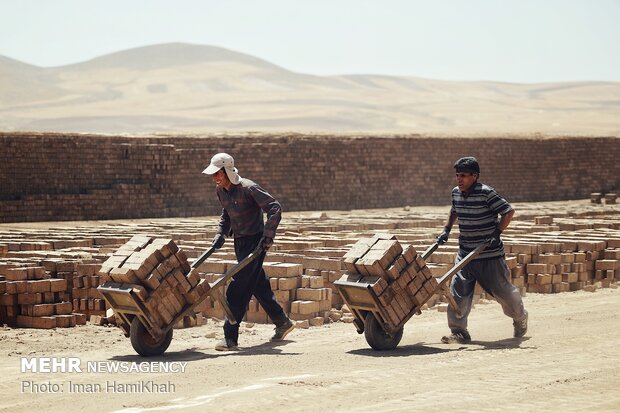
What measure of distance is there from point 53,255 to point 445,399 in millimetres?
7118

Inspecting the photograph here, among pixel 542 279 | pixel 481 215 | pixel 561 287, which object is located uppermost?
pixel 481 215

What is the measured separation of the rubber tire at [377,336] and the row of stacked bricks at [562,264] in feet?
13.0

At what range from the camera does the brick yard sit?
6.13 m

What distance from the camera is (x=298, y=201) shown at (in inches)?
1128

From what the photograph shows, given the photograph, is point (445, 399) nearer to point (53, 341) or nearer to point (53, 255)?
point (53, 341)

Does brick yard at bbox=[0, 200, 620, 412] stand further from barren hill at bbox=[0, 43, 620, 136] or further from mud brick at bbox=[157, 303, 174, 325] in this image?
barren hill at bbox=[0, 43, 620, 136]

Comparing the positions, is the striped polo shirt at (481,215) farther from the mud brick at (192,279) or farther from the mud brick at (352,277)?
the mud brick at (192,279)

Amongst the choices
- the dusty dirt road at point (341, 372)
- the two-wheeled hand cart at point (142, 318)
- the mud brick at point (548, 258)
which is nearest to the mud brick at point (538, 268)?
the mud brick at point (548, 258)

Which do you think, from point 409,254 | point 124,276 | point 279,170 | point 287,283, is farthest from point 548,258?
point 279,170

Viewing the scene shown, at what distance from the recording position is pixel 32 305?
9.54 meters

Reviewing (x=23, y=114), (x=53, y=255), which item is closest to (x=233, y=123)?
(x=23, y=114)

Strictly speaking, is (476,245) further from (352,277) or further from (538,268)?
(538,268)

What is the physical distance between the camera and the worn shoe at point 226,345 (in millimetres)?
8094

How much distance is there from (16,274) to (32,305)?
0.36m
